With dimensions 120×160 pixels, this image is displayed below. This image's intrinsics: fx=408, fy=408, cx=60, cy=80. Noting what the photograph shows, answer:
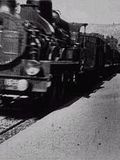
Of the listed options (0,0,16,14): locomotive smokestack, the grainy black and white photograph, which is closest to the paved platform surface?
the grainy black and white photograph

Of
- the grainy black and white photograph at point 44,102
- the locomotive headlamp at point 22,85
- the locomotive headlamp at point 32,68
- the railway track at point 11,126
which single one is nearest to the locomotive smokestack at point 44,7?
the grainy black and white photograph at point 44,102

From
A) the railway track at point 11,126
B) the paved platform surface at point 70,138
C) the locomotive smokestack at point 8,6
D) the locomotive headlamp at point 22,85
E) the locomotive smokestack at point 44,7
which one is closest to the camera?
the paved platform surface at point 70,138

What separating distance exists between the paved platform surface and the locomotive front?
3.07 ft

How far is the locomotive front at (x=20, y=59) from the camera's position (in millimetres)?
9664

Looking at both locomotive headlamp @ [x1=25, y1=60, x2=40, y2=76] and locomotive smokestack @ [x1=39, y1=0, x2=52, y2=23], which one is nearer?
locomotive headlamp @ [x1=25, y1=60, x2=40, y2=76]

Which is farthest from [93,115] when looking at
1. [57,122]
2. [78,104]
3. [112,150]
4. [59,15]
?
[59,15]

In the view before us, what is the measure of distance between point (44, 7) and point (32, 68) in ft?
9.64

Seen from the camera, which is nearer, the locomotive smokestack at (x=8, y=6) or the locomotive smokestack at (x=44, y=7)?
the locomotive smokestack at (x=8, y=6)

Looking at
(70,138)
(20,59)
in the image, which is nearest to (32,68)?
(20,59)

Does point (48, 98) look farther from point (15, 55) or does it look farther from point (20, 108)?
point (15, 55)

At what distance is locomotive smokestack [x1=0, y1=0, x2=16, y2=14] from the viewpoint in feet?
35.1

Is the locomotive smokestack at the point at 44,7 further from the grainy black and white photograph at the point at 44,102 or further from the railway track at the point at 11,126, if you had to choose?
the railway track at the point at 11,126

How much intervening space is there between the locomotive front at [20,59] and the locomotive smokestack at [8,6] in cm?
19

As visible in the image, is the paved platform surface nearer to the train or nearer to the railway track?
the railway track
